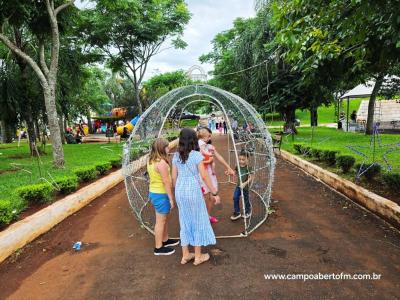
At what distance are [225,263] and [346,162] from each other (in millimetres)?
4964

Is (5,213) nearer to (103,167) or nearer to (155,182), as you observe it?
(155,182)

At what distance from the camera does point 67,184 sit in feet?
22.8

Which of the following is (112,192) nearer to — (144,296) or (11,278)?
(11,278)

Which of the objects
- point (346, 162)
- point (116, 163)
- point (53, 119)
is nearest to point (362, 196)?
point (346, 162)

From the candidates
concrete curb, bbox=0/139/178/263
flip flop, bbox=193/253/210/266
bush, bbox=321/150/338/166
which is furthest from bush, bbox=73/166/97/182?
bush, bbox=321/150/338/166

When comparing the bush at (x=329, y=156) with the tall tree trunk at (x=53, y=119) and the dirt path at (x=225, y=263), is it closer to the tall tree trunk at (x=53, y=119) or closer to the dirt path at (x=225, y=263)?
the dirt path at (x=225, y=263)

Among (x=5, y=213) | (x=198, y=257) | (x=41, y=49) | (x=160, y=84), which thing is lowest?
(x=198, y=257)

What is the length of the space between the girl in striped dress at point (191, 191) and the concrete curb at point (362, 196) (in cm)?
304

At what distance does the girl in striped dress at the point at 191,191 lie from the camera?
388 cm

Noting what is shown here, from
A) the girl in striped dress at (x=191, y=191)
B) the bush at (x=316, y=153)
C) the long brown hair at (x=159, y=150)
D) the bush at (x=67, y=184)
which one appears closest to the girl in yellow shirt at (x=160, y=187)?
the long brown hair at (x=159, y=150)

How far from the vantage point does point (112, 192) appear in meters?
8.47

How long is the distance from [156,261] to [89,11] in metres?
16.2

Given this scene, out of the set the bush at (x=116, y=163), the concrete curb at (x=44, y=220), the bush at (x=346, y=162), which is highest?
the bush at (x=346, y=162)

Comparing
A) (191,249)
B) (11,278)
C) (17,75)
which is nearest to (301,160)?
(191,249)
